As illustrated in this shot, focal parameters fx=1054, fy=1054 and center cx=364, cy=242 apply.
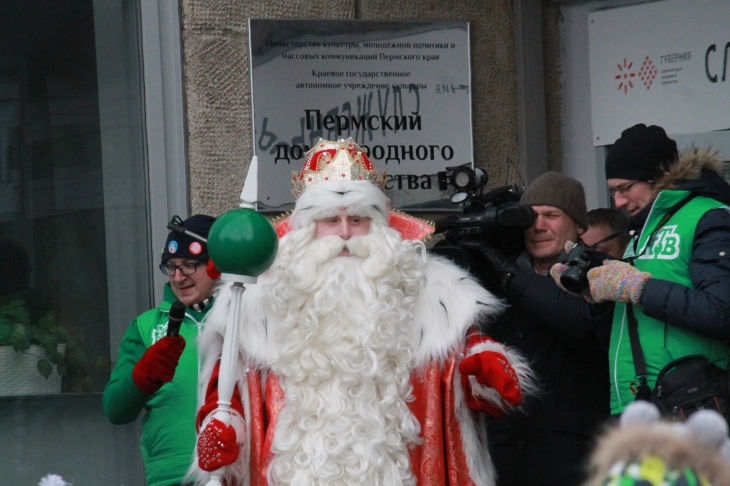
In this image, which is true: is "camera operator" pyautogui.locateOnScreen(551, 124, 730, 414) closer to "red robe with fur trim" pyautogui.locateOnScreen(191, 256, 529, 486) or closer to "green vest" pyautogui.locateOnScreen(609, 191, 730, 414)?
"green vest" pyautogui.locateOnScreen(609, 191, 730, 414)

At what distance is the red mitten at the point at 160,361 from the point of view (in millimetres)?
3697

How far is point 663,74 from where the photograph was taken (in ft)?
17.8

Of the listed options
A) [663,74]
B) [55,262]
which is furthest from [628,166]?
[55,262]

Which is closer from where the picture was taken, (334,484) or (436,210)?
(334,484)

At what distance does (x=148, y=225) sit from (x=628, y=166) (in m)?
2.52

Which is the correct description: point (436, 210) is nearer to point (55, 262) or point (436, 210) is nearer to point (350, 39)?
point (350, 39)

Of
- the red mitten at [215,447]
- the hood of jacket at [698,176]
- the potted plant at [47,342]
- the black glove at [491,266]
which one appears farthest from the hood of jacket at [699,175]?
the potted plant at [47,342]

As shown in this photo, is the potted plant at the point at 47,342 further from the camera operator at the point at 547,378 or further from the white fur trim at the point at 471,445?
the white fur trim at the point at 471,445

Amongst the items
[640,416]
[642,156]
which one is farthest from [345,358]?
[640,416]

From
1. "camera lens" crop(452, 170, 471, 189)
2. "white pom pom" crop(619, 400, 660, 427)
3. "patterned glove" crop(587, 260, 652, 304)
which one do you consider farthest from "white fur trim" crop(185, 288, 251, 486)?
"white pom pom" crop(619, 400, 660, 427)

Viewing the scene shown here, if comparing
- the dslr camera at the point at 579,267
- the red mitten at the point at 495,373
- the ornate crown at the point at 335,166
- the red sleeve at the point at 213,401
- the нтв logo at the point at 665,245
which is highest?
the ornate crown at the point at 335,166

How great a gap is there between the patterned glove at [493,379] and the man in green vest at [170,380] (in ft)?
3.53

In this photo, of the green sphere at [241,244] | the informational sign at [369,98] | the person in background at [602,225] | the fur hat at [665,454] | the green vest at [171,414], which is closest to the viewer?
the fur hat at [665,454]

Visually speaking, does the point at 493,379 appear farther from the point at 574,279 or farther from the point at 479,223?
the point at 479,223
